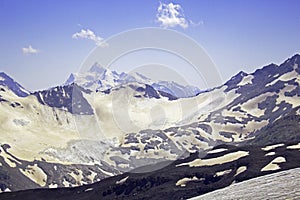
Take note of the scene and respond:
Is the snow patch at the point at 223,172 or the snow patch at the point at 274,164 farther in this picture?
the snow patch at the point at 223,172

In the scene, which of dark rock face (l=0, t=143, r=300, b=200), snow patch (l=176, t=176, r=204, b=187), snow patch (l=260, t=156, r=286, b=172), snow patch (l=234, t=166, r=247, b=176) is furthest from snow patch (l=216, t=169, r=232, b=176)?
snow patch (l=260, t=156, r=286, b=172)

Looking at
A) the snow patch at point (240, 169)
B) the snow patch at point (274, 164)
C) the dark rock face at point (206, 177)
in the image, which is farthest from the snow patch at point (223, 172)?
the snow patch at point (274, 164)

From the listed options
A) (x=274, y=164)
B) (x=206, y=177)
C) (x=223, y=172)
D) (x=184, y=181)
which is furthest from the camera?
(x=184, y=181)

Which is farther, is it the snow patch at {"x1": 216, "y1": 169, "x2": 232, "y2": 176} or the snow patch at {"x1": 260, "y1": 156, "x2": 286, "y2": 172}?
the snow patch at {"x1": 216, "y1": 169, "x2": 232, "y2": 176}

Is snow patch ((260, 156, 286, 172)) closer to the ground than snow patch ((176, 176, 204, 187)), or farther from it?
closer to the ground

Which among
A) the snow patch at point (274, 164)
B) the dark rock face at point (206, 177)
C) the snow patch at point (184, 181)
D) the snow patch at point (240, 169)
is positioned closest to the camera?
the snow patch at point (274, 164)

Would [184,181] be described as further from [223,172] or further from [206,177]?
[223,172]

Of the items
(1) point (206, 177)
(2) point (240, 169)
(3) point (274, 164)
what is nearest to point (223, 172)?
(1) point (206, 177)

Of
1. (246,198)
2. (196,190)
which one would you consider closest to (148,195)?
(196,190)

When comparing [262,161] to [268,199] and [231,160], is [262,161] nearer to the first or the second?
[231,160]

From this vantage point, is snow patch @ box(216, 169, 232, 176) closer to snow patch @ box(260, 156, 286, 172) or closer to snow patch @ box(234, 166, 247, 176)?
snow patch @ box(234, 166, 247, 176)

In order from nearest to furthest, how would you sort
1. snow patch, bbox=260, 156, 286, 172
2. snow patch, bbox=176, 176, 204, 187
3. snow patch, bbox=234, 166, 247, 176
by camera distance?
snow patch, bbox=260, 156, 286, 172, snow patch, bbox=234, 166, 247, 176, snow patch, bbox=176, 176, 204, 187

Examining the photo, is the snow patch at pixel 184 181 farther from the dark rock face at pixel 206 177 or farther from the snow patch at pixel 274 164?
the snow patch at pixel 274 164

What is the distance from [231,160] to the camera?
195125 mm
